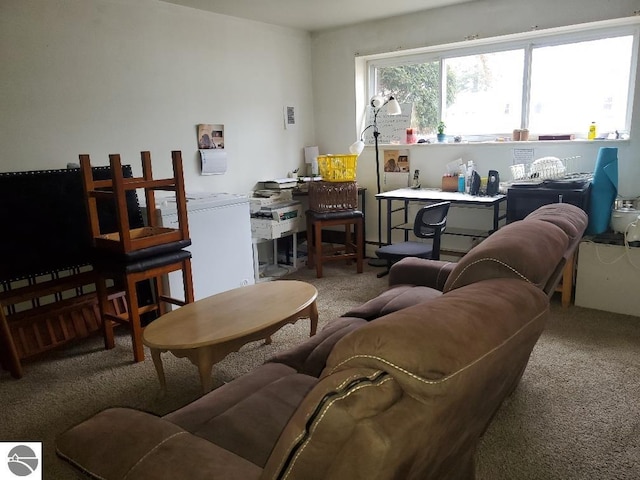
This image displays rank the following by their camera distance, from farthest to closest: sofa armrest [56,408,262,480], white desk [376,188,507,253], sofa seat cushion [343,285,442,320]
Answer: white desk [376,188,507,253] < sofa seat cushion [343,285,442,320] < sofa armrest [56,408,262,480]

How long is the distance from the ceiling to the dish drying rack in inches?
58.2

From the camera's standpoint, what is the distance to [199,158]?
3822 mm

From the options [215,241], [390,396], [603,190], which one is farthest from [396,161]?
[390,396]

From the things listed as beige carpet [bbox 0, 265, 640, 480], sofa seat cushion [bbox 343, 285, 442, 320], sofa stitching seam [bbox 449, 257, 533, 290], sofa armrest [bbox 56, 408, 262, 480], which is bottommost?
beige carpet [bbox 0, 265, 640, 480]

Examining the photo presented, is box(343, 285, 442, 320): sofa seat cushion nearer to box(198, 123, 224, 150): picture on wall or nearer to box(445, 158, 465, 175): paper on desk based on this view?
box(445, 158, 465, 175): paper on desk

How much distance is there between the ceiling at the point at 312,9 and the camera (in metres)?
3.56

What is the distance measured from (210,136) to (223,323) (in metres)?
2.23

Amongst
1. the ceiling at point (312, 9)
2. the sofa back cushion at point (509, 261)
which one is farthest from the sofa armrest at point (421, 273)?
the ceiling at point (312, 9)

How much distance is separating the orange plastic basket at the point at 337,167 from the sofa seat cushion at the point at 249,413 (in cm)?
265

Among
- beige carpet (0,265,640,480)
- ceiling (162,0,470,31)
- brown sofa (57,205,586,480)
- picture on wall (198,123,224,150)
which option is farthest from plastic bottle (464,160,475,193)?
brown sofa (57,205,586,480)

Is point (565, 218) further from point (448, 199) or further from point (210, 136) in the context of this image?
point (210, 136)

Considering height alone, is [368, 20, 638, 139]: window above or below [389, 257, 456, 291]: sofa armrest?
above

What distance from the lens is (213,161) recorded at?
389 cm

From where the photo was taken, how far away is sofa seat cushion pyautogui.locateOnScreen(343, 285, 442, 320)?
2125 mm
